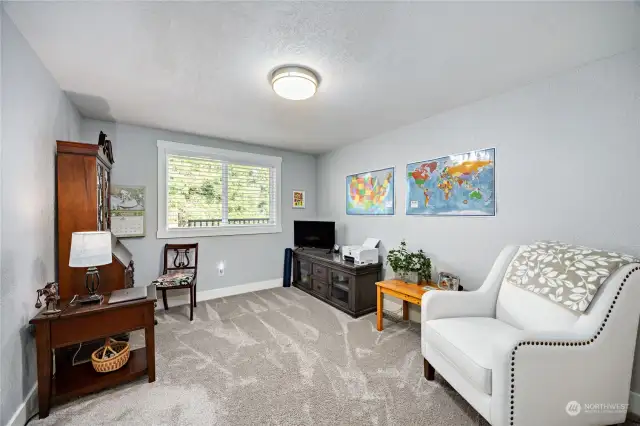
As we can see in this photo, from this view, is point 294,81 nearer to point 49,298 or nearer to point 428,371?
point 49,298

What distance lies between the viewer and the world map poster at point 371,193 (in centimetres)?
354

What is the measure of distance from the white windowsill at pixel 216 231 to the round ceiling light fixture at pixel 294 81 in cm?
245

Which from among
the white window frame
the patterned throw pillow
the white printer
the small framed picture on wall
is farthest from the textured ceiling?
the small framed picture on wall

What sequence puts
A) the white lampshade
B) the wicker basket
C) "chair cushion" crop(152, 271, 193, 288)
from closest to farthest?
the white lampshade < the wicker basket < "chair cushion" crop(152, 271, 193, 288)

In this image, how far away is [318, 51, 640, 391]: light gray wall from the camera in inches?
71.3

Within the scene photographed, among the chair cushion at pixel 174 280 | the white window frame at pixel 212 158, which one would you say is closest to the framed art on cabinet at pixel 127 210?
the white window frame at pixel 212 158

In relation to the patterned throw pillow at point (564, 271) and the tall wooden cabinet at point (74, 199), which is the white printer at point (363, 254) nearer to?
the patterned throw pillow at point (564, 271)

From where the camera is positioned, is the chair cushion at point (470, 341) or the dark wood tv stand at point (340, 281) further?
the dark wood tv stand at point (340, 281)

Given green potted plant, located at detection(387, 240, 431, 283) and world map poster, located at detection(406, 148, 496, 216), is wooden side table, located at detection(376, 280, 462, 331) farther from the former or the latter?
world map poster, located at detection(406, 148, 496, 216)

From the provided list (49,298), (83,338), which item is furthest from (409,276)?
(49,298)

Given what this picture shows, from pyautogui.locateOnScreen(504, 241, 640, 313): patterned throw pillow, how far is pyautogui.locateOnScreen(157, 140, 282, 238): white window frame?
3.36m

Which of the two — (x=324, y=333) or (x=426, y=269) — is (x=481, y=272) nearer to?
(x=426, y=269)

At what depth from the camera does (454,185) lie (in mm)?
2785

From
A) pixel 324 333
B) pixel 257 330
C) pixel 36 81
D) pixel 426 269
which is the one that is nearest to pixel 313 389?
pixel 324 333
